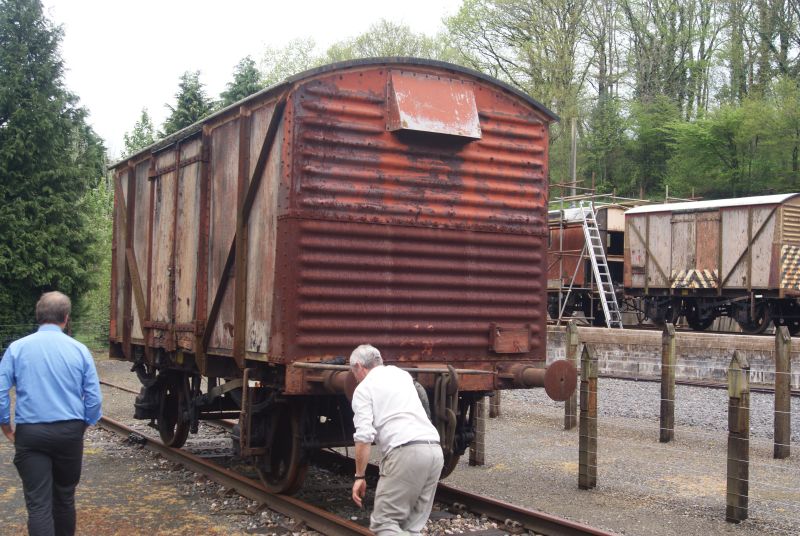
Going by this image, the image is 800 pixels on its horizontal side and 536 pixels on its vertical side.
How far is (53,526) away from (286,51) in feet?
151

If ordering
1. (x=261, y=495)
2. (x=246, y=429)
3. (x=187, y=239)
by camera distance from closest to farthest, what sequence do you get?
(x=246, y=429)
(x=261, y=495)
(x=187, y=239)

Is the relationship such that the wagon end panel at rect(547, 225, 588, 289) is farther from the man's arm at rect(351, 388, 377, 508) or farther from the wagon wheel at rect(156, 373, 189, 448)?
the man's arm at rect(351, 388, 377, 508)

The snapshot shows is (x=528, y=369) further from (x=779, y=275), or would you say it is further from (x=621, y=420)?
(x=779, y=275)

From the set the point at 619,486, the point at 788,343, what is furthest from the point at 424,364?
the point at 788,343

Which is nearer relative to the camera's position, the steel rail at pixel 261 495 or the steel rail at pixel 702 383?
the steel rail at pixel 261 495

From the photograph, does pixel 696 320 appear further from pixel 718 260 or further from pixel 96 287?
pixel 96 287

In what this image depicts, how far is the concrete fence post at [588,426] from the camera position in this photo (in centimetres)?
847

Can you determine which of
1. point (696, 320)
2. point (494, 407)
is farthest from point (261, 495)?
point (696, 320)

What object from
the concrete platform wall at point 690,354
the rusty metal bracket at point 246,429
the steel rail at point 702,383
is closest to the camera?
the rusty metal bracket at point 246,429

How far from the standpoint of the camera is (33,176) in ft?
72.4

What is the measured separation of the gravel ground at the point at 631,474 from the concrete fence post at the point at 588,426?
17 cm

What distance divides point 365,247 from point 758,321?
65.0 ft

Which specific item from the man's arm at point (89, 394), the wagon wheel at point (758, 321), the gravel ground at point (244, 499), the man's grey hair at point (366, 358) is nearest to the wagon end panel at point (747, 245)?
the wagon wheel at point (758, 321)

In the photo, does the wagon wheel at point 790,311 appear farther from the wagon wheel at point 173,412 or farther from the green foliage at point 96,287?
the green foliage at point 96,287
